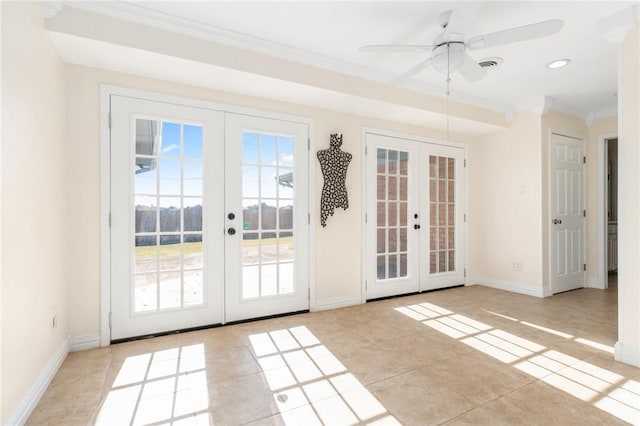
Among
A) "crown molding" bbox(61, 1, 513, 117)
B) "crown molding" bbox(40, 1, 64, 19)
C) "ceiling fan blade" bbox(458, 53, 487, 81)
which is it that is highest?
"crown molding" bbox(61, 1, 513, 117)

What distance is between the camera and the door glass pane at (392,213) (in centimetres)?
401

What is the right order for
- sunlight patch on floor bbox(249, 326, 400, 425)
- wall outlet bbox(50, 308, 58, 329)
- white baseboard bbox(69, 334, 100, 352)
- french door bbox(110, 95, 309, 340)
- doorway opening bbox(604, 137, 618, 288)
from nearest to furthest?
sunlight patch on floor bbox(249, 326, 400, 425), wall outlet bbox(50, 308, 58, 329), white baseboard bbox(69, 334, 100, 352), french door bbox(110, 95, 309, 340), doorway opening bbox(604, 137, 618, 288)

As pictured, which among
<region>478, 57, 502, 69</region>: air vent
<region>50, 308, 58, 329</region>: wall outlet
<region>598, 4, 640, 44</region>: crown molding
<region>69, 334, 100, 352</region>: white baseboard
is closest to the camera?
<region>50, 308, 58, 329</region>: wall outlet

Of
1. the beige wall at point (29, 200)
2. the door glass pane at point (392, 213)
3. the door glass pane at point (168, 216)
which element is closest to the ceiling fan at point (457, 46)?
the door glass pane at point (392, 213)

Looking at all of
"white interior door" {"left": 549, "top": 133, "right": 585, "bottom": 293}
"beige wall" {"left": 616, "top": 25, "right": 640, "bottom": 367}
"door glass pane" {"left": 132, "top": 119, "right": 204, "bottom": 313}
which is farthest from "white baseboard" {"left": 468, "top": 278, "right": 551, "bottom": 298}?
"door glass pane" {"left": 132, "top": 119, "right": 204, "bottom": 313}

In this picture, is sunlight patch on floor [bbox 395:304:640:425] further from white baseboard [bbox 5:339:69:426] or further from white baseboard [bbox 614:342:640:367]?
white baseboard [bbox 5:339:69:426]

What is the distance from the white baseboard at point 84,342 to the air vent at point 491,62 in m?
4.09

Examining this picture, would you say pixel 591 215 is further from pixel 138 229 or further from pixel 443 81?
pixel 138 229

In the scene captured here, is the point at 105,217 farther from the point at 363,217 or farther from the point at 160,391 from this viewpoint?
the point at 363,217

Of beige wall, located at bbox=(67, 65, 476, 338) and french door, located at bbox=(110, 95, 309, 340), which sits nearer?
beige wall, located at bbox=(67, 65, 476, 338)

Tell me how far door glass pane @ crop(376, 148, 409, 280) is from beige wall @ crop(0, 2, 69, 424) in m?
3.09

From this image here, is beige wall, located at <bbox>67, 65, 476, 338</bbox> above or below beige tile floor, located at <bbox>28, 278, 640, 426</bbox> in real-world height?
above

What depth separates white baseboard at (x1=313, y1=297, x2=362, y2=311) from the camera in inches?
139

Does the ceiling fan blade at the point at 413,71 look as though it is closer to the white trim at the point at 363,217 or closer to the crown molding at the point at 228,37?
the crown molding at the point at 228,37
